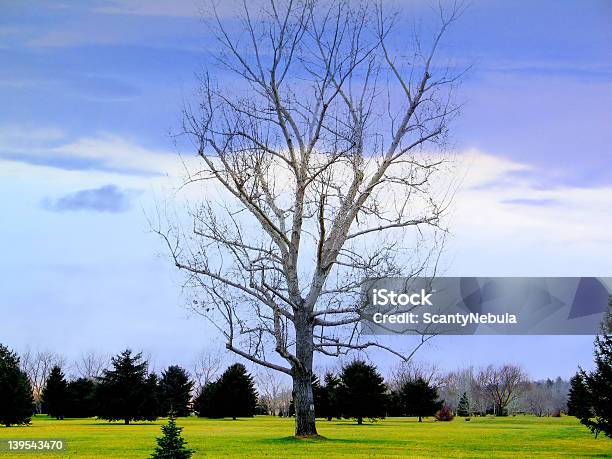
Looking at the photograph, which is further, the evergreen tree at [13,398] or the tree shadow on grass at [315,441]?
the evergreen tree at [13,398]

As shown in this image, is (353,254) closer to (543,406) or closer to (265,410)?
(265,410)

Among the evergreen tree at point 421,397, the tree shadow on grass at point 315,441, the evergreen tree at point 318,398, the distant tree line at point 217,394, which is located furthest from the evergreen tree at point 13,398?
the evergreen tree at point 421,397

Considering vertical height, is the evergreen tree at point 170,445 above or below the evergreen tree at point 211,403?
below

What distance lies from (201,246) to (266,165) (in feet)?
10.1

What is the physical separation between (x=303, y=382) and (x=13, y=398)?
16087 millimetres

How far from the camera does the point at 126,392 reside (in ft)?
119

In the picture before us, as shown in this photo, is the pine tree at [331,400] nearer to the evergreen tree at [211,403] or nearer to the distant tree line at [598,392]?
the evergreen tree at [211,403]

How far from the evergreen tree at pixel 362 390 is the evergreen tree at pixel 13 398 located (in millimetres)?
13722

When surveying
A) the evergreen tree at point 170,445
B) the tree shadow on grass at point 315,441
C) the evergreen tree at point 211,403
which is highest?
the evergreen tree at point 211,403

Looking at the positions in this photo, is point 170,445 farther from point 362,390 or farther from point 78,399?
point 78,399

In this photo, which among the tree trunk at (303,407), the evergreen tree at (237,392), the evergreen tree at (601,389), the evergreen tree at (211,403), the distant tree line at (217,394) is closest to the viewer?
the evergreen tree at (601,389)

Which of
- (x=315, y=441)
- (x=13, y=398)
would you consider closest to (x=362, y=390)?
(x=315, y=441)

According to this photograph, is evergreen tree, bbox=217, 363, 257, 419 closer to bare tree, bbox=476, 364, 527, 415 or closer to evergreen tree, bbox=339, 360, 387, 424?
evergreen tree, bbox=339, 360, 387, 424

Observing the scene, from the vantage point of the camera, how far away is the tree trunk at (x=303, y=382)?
71.9 feet
